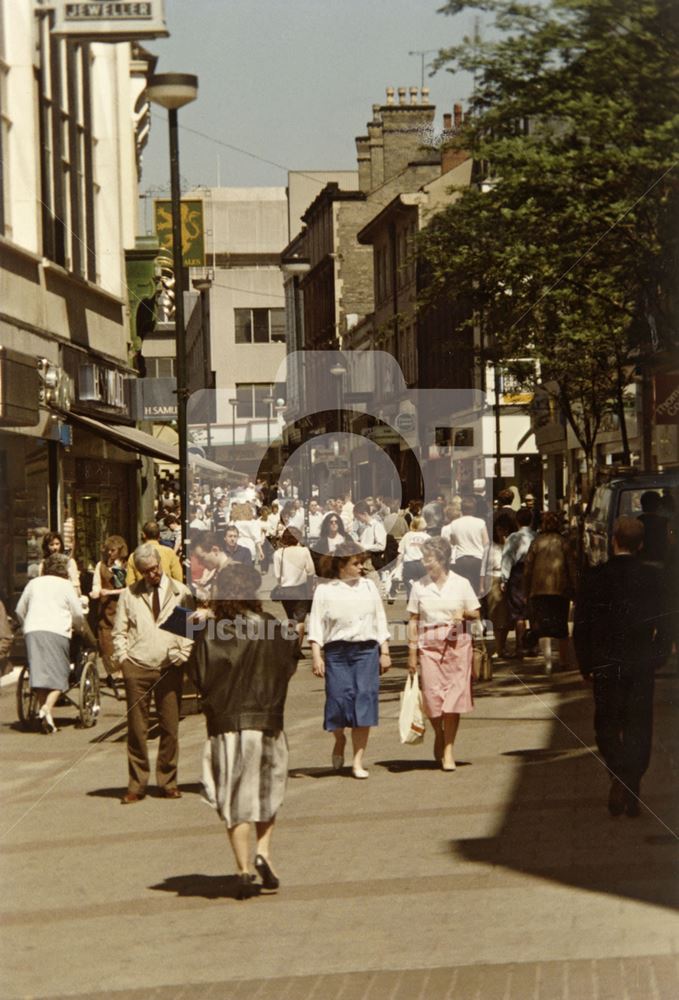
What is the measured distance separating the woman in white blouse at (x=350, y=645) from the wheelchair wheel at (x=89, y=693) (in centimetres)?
386

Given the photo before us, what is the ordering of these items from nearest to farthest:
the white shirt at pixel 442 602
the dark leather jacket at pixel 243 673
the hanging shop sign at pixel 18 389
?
the dark leather jacket at pixel 243 673, the white shirt at pixel 442 602, the hanging shop sign at pixel 18 389

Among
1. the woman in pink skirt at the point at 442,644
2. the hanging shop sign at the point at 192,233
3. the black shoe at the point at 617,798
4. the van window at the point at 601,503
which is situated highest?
the hanging shop sign at the point at 192,233

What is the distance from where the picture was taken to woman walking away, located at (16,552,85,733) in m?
15.2

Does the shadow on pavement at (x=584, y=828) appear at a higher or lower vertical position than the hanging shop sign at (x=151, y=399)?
lower

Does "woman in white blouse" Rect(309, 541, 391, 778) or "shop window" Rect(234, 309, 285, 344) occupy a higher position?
"shop window" Rect(234, 309, 285, 344)

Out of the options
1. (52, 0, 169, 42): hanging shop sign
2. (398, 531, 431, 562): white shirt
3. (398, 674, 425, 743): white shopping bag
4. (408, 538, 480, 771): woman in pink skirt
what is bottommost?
(398, 674, 425, 743): white shopping bag

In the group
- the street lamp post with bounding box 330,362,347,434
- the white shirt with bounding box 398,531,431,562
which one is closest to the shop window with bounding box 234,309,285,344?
the street lamp post with bounding box 330,362,347,434

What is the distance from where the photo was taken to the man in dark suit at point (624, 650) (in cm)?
996

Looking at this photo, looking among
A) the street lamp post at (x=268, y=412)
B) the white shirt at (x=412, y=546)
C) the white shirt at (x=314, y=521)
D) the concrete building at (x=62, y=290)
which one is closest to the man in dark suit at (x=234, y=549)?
the concrete building at (x=62, y=290)

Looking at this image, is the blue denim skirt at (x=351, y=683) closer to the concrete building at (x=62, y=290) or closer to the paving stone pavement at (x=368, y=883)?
the paving stone pavement at (x=368, y=883)

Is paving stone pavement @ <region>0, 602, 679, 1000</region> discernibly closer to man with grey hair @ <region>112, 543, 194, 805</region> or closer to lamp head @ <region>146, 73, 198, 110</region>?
man with grey hair @ <region>112, 543, 194, 805</region>

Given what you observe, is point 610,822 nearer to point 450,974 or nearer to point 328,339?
point 450,974

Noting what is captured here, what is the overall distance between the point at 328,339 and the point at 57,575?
49.5 meters

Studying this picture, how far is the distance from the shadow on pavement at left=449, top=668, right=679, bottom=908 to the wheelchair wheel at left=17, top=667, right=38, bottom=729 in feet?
16.4
